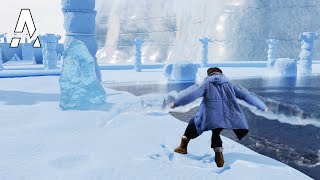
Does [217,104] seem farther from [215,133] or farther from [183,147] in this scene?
[183,147]

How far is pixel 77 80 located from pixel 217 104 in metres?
3.27

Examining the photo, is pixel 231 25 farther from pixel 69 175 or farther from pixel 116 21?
pixel 69 175

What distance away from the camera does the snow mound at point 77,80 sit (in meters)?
→ 5.34

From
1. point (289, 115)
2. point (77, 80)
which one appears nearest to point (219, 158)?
point (289, 115)

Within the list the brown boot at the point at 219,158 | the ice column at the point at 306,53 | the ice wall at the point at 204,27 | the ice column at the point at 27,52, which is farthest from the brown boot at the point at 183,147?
the ice column at the point at 27,52

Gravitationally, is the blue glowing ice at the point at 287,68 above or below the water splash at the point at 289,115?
above

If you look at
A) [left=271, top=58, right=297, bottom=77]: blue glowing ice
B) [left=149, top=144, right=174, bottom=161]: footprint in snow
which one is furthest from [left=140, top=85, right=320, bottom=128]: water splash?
[left=271, top=58, right=297, bottom=77]: blue glowing ice

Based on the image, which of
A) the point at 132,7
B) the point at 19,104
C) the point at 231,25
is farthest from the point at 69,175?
the point at 132,7

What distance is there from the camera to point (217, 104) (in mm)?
2748

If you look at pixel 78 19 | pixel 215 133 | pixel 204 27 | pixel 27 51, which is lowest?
pixel 215 133

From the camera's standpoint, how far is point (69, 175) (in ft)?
8.23

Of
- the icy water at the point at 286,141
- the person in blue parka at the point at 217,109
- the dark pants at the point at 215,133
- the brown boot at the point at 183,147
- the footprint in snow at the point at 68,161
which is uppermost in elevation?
the person in blue parka at the point at 217,109

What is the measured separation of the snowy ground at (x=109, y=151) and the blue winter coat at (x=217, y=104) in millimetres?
375

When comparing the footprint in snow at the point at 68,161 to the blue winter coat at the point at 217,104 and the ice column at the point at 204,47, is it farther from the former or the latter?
the ice column at the point at 204,47
